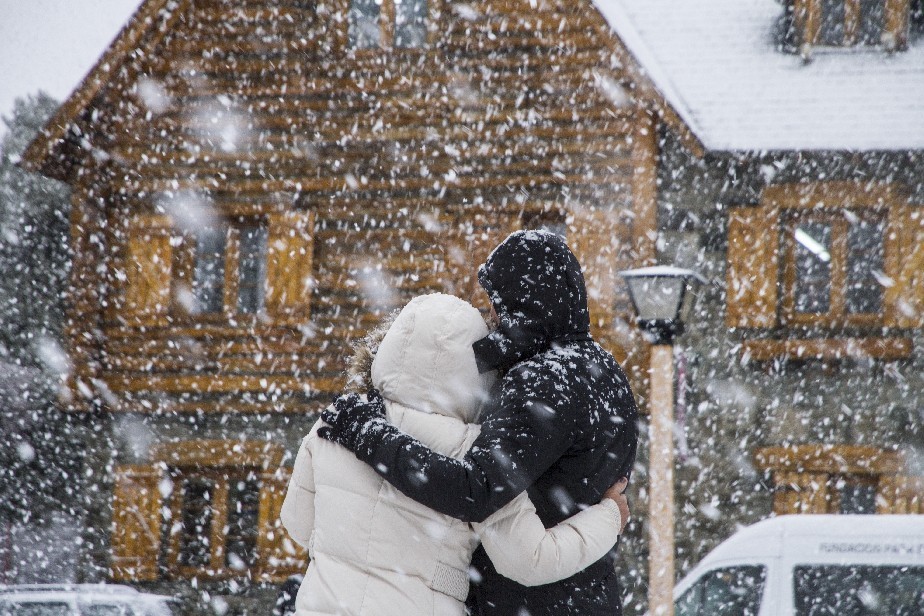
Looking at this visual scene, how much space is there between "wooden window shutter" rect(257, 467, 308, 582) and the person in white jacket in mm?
7844

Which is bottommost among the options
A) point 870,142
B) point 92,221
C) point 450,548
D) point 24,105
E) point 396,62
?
point 24,105

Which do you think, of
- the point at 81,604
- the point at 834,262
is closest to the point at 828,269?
the point at 834,262

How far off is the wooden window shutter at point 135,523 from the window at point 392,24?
5433 mm

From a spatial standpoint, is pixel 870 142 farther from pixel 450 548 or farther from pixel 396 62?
pixel 450 548

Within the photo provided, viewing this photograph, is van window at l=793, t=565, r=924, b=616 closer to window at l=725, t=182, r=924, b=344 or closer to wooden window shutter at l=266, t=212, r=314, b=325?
window at l=725, t=182, r=924, b=344

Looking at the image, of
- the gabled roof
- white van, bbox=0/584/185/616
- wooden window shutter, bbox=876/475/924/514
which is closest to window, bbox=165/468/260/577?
white van, bbox=0/584/185/616

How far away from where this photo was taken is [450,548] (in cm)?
229

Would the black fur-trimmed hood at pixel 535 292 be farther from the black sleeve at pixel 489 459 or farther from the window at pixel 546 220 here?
the window at pixel 546 220

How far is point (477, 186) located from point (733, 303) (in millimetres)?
3019

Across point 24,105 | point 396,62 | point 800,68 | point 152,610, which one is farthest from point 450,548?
point 24,105

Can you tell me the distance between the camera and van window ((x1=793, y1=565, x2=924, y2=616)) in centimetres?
586

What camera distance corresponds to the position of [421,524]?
227 centimetres

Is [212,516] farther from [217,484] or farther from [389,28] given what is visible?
[389,28]

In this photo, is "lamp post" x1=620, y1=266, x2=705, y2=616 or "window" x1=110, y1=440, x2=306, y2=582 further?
"window" x1=110, y1=440, x2=306, y2=582
